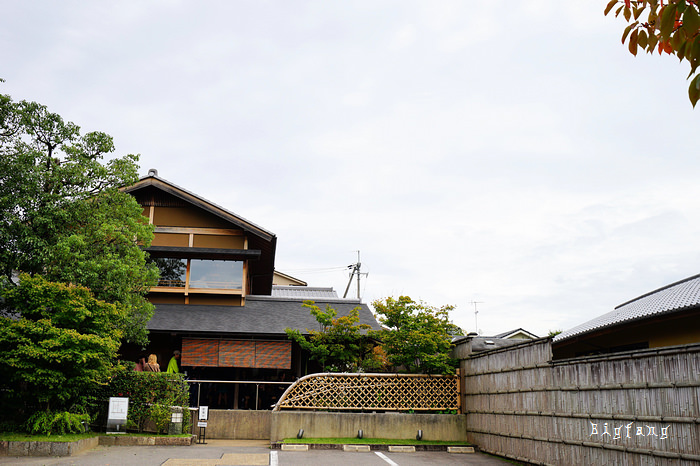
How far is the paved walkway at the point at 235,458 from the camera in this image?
10.9 meters

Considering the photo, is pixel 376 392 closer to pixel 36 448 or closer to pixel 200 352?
pixel 200 352

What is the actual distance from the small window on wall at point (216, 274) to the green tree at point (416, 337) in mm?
6359

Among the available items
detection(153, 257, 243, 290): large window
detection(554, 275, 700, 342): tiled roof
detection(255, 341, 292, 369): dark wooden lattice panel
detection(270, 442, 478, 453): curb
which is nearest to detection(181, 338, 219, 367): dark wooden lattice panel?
detection(255, 341, 292, 369): dark wooden lattice panel

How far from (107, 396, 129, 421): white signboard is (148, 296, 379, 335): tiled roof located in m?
5.18

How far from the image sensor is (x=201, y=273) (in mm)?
21250

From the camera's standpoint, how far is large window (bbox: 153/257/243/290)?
20984 millimetres

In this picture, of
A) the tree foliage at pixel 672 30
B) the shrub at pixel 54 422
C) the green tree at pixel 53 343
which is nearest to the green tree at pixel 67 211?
the green tree at pixel 53 343

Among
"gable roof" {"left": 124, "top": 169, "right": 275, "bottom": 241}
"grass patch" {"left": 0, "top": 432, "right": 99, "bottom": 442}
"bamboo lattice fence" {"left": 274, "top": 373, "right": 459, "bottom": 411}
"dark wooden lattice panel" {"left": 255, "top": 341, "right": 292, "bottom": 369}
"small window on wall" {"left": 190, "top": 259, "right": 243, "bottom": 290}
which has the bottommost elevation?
"grass patch" {"left": 0, "top": 432, "right": 99, "bottom": 442}

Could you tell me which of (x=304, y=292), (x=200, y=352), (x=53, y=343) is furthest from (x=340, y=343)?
(x=304, y=292)

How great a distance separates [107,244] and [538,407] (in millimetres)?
10989

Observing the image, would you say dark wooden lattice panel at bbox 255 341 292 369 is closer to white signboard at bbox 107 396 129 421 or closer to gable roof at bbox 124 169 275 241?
gable roof at bbox 124 169 275 241

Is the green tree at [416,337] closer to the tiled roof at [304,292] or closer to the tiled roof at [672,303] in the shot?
the tiled roof at [672,303]

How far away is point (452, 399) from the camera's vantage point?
52.5 feet

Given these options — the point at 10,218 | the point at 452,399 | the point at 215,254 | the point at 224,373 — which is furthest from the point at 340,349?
the point at 10,218
